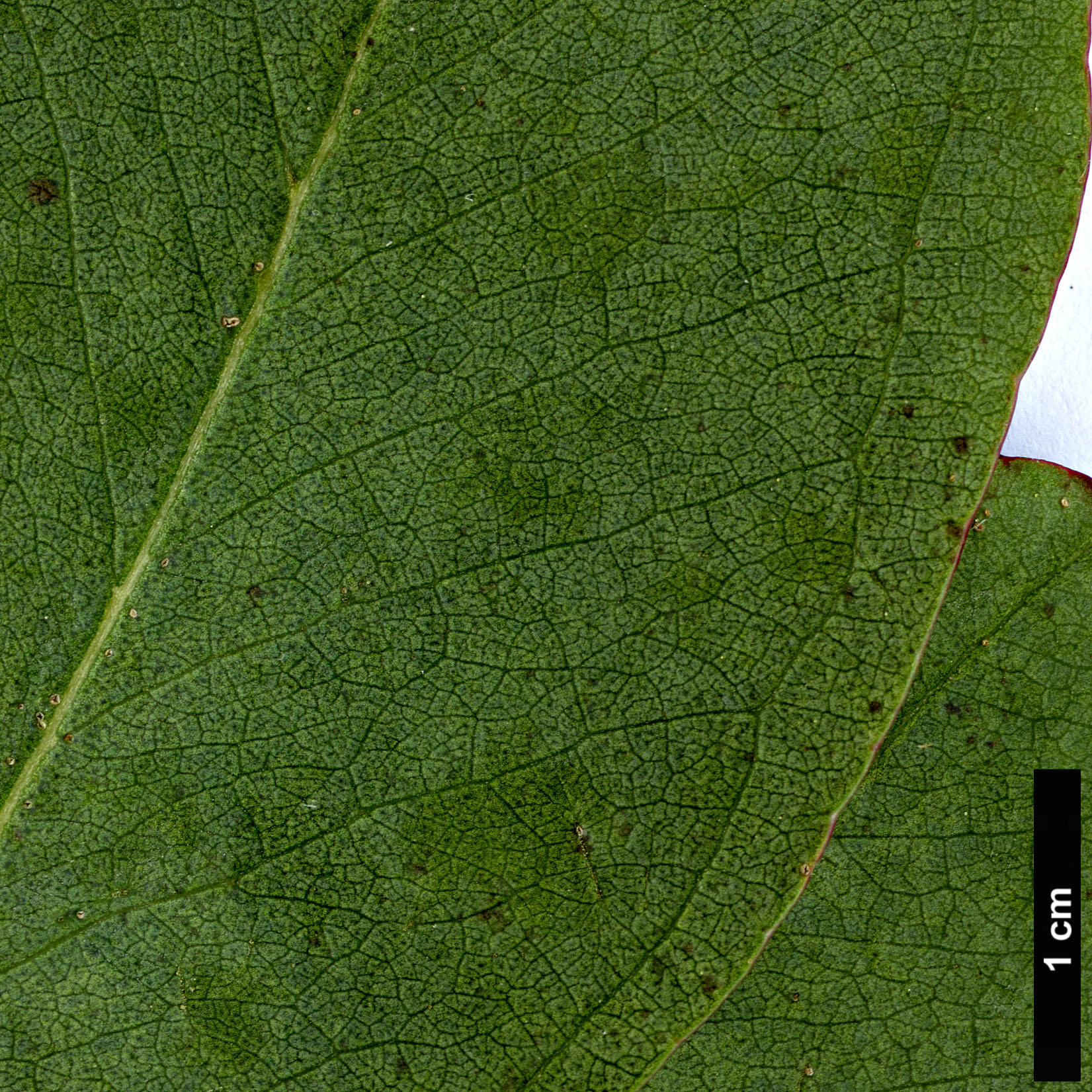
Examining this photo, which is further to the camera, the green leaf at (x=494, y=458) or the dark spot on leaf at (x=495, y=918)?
the dark spot on leaf at (x=495, y=918)

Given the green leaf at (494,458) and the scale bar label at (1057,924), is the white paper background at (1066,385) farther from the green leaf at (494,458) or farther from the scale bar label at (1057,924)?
the green leaf at (494,458)

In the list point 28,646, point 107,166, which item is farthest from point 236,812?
point 107,166

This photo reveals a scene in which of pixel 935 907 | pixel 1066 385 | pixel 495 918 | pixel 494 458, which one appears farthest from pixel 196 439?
pixel 1066 385

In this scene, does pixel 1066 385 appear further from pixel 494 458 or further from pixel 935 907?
pixel 494 458

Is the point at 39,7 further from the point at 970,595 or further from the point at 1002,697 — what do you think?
the point at 1002,697

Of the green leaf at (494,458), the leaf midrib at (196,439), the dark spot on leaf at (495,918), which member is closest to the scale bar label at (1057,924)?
the green leaf at (494,458)

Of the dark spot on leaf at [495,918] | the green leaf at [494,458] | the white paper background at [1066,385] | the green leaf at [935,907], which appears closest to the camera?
the green leaf at [494,458]
